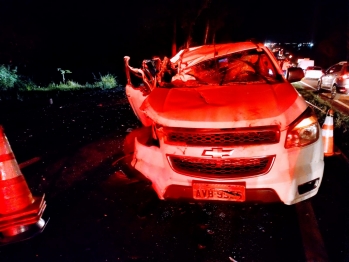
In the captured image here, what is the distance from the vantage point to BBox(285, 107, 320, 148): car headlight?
324 cm

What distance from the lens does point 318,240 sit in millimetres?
3391

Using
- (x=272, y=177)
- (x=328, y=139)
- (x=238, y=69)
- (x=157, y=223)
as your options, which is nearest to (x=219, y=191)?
(x=272, y=177)

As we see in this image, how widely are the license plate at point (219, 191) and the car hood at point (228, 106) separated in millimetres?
580

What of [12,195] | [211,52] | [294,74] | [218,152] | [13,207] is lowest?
[13,207]

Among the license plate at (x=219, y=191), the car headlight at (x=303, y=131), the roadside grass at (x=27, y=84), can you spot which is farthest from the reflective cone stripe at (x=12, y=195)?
the roadside grass at (x=27, y=84)

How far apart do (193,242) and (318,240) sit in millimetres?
1277

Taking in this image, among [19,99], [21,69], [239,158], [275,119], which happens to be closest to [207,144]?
[239,158]

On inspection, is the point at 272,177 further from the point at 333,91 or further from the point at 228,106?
the point at 333,91

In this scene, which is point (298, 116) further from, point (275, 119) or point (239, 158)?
point (239, 158)

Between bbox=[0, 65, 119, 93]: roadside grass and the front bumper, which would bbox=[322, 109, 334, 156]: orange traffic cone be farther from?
bbox=[0, 65, 119, 93]: roadside grass

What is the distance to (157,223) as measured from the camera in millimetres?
3854

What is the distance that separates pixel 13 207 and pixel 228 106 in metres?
2.58

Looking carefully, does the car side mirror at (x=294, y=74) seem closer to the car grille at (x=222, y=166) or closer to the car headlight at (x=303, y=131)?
the car headlight at (x=303, y=131)

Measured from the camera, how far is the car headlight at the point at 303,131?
3236mm
